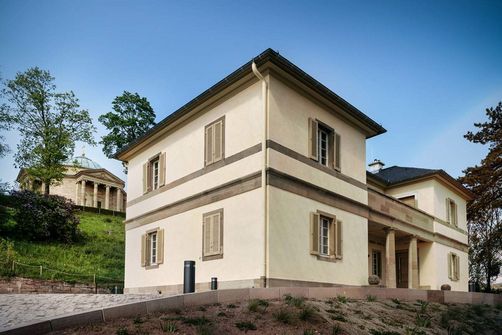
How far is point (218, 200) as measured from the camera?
53.8ft

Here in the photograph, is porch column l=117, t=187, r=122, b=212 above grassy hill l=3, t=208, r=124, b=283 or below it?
above

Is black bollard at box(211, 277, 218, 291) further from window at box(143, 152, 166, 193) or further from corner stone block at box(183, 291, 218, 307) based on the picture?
window at box(143, 152, 166, 193)

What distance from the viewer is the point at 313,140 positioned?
1678cm

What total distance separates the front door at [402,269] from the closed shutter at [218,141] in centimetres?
1397

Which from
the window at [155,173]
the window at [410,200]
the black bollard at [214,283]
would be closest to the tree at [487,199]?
the window at [410,200]

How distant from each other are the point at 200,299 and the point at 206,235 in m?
5.75

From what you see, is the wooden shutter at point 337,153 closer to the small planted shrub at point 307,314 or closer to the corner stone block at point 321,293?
the corner stone block at point 321,293

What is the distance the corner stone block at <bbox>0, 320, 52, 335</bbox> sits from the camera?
7.71m

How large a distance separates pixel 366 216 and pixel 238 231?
6096 mm

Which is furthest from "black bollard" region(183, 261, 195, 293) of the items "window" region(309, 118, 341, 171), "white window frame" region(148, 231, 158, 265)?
"white window frame" region(148, 231, 158, 265)

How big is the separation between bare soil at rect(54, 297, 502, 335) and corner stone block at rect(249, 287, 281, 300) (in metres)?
0.41

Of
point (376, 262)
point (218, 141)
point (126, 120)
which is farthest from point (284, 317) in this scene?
point (126, 120)

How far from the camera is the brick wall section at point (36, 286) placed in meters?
20.6

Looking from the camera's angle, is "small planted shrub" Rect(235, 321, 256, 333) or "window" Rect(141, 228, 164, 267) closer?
"small planted shrub" Rect(235, 321, 256, 333)
